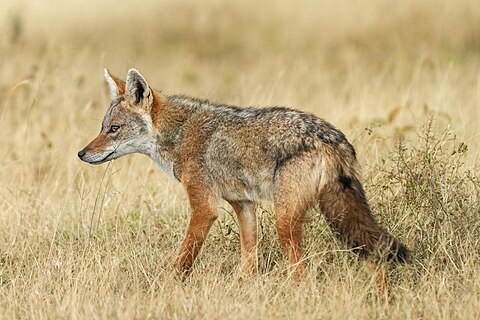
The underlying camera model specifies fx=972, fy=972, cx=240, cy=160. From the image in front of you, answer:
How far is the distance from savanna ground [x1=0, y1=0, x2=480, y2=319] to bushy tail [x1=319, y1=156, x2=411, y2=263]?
233 millimetres

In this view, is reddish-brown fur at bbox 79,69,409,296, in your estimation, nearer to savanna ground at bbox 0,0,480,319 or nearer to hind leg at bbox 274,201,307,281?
hind leg at bbox 274,201,307,281

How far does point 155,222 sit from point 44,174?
204 cm

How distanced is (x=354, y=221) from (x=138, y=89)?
2.00 meters

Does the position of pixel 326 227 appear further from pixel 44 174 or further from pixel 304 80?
pixel 304 80

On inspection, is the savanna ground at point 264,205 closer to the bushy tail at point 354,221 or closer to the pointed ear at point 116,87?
the bushy tail at point 354,221

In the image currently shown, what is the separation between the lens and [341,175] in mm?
6062

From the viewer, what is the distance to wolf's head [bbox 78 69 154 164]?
274 inches

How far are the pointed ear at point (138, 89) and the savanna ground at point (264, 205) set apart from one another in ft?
2.75

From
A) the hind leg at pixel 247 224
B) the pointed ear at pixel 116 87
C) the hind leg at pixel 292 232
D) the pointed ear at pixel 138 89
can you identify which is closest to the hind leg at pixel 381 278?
the hind leg at pixel 292 232

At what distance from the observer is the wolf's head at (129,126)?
274 inches

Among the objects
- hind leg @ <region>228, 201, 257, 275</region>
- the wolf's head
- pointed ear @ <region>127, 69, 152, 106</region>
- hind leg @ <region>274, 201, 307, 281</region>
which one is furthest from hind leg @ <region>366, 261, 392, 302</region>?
pointed ear @ <region>127, 69, 152, 106</region>

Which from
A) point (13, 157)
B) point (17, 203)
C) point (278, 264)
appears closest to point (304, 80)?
point (13, 157)

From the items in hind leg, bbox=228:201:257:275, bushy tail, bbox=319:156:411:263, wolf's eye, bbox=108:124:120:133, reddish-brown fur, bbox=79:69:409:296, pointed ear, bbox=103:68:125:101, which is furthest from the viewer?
pointed ear, bbox=103:68:125:101

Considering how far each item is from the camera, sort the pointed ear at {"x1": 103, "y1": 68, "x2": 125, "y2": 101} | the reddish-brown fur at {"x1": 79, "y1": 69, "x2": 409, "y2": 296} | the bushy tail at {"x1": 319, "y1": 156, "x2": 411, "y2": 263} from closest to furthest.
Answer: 1. the bushy tail at {"x1": 319, "y1": 156, "x2": 411, "y2": 263}
2. the reddish-brown fur at {"x1": 79, "y1": 69, "x2": 409, "y2": 296}
3. the pointed ear at {"x1": 103, "y1": 68, "x2": 125, "y2": 101}
